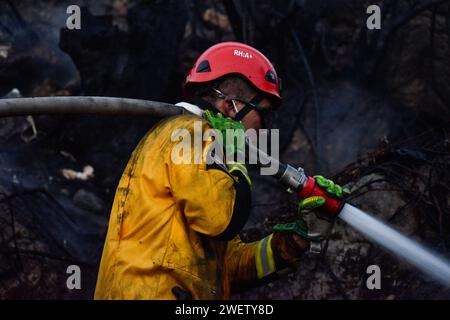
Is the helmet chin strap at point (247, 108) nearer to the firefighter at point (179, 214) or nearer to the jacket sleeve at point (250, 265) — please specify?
the firefighter at point (179, 214)

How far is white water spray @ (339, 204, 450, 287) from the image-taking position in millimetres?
3045

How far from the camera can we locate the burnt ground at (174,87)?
5.93 meters

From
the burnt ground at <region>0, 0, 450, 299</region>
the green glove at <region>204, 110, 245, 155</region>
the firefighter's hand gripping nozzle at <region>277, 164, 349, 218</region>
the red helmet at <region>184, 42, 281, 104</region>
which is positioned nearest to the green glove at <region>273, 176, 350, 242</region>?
the firefighter's hand gripping nozzle at <region>277, 164, 349, 218</region>

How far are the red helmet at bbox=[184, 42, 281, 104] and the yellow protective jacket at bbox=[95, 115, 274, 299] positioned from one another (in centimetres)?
36

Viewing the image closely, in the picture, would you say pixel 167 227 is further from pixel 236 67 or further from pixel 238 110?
pixel 236 67

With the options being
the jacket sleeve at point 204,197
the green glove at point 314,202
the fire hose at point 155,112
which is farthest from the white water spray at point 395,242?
the jacket sleeve at point 204,197

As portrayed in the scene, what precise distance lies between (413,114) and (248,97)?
A: 13.8 feet

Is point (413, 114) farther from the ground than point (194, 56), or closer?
closer

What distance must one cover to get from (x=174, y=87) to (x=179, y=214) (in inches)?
200

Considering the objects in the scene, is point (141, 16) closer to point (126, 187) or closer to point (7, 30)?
point (7, 30)

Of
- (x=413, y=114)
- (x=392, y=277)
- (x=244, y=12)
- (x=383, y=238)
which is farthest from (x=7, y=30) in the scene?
(x=383, y=238)

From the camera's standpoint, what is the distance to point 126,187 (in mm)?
2742

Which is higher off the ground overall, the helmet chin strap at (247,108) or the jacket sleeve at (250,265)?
the helmet chin strap at (247,108)

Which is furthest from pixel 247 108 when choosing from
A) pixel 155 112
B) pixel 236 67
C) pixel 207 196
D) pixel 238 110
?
pixel 207 196
